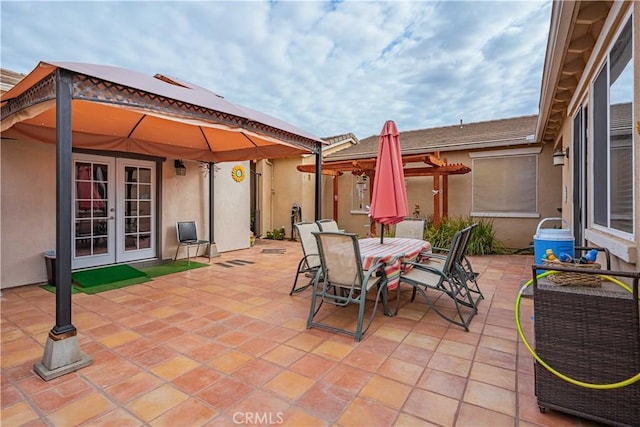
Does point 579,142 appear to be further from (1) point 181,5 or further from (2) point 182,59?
(2) point 182,59

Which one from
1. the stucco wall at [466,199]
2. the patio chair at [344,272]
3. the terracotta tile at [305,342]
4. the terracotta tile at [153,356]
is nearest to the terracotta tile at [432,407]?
the patio chair at [344,272]

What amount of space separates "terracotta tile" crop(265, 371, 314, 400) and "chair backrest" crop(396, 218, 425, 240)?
358 cm

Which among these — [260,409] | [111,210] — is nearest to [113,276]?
[111,210]

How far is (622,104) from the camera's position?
2.46m

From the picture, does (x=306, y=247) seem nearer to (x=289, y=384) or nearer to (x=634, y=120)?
(x=289, y=384)

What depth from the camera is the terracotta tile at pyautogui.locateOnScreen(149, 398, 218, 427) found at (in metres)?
1.81

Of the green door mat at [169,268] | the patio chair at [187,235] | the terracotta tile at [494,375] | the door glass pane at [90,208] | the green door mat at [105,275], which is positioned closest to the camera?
the terracotta tile at [494,375]

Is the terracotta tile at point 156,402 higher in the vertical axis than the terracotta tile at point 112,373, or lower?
lower

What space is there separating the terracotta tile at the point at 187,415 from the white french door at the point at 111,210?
495 cm

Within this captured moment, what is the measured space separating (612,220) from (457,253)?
138 centimetres

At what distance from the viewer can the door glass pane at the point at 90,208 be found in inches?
216

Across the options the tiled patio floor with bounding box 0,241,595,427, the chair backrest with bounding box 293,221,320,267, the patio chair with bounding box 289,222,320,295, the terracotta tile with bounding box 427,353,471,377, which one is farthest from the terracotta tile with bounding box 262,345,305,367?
the chair backrest with bounding box 293,221,320,267

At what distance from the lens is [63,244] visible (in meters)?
2.49

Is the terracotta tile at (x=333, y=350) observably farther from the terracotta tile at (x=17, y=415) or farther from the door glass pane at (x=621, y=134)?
the door glass pane at (x=621, y=134)
